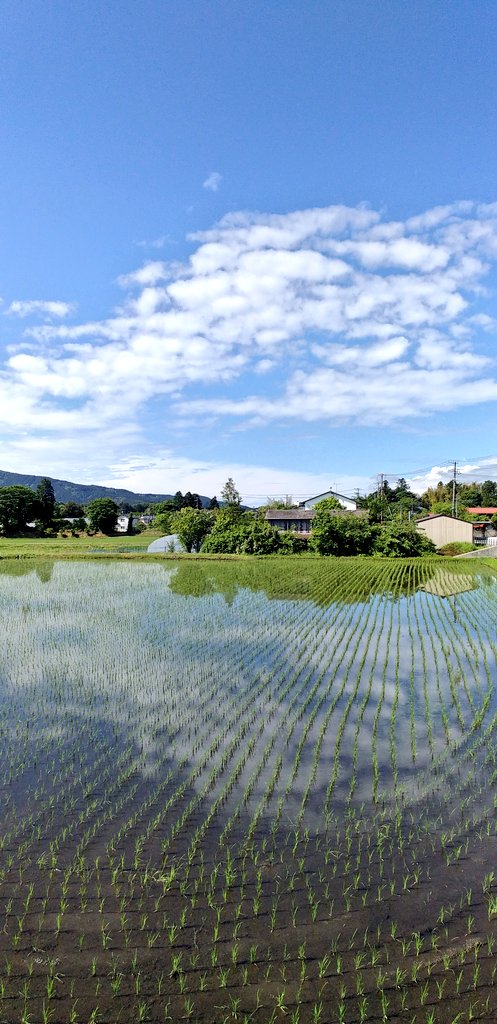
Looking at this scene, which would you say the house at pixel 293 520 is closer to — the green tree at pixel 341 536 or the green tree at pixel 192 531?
the green tree at pixel 192 531

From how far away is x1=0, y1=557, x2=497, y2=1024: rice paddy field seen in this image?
3.29m

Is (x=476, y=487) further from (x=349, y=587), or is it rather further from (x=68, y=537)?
(x=349, y=587)

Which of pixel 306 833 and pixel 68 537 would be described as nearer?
pixel 306 833

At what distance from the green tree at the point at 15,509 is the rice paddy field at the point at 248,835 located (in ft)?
171

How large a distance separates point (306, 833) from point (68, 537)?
59.3 metres

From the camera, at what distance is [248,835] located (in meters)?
4.73

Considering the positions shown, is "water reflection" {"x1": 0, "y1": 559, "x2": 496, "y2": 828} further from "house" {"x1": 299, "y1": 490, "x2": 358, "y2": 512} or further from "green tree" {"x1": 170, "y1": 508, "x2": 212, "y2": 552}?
"house" {"x1": 299, "y1": 490, "x2": 358, "y2": 512}

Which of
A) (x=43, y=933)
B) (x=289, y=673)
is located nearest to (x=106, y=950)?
Result: (x=43, y=933)

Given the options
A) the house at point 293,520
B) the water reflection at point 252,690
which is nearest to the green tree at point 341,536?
the water reflection at point 252,690

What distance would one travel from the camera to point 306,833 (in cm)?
474

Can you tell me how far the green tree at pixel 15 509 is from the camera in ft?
193

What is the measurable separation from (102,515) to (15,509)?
389 inches

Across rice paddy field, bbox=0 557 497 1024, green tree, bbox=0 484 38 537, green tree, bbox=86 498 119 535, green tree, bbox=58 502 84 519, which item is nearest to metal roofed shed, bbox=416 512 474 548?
rice paddy field, bbox=0 557 497 1024

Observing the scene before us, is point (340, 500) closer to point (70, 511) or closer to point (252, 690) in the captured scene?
point (70, 511)
